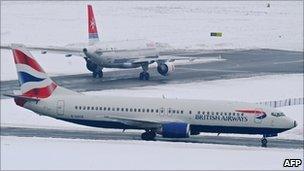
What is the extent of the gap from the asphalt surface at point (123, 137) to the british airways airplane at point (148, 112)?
786 millimetres

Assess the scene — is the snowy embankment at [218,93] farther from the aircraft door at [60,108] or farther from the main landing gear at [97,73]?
the main landing gear at [97,73]

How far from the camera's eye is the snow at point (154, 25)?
117 m

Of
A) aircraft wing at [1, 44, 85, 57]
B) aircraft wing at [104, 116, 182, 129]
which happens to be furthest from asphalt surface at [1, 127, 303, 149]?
aircraft wing at [1, 44, 85, 57]

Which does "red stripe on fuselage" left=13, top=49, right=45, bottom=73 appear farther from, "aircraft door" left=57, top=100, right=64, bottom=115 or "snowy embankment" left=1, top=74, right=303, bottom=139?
"snowy embankment" left=1, top=74, right=303, bottom=139

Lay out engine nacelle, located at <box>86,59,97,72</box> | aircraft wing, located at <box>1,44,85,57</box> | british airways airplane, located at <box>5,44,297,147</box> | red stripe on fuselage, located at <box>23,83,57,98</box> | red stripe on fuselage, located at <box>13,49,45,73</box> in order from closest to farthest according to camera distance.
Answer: british airways airplane, located at <box>5,44,297,147</box>
red stripe on fuselage, located at <box>13,49,45,73</box>
red stripe on fuselage, located at <box>23,83,57,98</box>
engine nacelle, located at <box>86,59,97,72</box>
aircraft wing, located at <box>1,44,85,57</box>

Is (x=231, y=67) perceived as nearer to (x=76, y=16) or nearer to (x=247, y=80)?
(x=247, y=80)

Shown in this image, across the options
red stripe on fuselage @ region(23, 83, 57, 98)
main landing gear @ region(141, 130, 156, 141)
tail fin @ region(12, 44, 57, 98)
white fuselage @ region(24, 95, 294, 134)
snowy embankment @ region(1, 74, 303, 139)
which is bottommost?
snowy embankment @ region(1, 74, 303, 139)

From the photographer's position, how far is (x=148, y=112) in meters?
51.7

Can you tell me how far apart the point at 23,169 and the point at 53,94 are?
15.4 m

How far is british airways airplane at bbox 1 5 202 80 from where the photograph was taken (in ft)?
268

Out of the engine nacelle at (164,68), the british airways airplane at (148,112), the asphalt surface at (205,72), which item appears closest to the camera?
the british airways airplane at (148,112)

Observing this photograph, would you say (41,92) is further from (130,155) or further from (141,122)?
(130,155)

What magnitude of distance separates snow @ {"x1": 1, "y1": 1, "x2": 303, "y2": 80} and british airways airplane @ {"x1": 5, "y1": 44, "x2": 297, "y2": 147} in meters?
28.9

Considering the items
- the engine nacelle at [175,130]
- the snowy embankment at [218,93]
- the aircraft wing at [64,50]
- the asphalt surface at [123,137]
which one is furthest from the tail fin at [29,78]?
the aircraft wing at [64,50]
